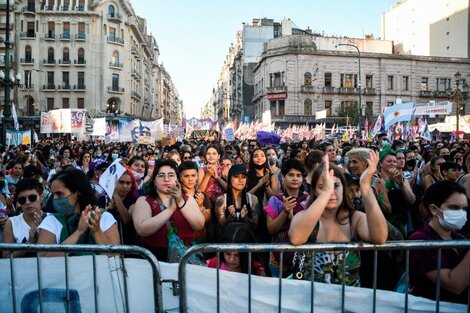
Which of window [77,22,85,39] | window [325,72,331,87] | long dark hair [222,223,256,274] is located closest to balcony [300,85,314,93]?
window [325,72,331,87]

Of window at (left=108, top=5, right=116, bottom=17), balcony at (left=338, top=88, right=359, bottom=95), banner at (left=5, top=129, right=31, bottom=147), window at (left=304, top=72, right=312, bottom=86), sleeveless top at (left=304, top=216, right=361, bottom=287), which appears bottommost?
sleeveless top at (left=304, top=216, right=361, bottom=287)

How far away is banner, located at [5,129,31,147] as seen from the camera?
55.6 ft

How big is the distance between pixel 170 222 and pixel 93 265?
107 cm

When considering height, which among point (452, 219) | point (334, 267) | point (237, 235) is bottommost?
point (334, 267)

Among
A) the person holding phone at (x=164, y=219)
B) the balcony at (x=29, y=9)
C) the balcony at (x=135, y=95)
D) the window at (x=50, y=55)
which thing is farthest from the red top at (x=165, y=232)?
the balcony at (x=135, y=95)

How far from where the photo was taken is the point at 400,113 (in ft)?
61.9

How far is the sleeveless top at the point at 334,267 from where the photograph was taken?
3.23 metres

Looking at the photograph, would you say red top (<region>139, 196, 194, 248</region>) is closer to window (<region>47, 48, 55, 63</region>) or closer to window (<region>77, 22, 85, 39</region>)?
window (<region>77, 22, 85, 39</region>)

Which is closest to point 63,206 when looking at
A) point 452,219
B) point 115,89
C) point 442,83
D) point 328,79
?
point 452,219

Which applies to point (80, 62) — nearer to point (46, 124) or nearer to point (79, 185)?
point (46, 124)

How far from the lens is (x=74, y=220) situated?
3693mm

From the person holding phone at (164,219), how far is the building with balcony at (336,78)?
5042 centimetres

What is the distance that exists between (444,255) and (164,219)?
2.24 m

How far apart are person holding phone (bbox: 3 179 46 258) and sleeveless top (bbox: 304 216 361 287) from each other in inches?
90.8
